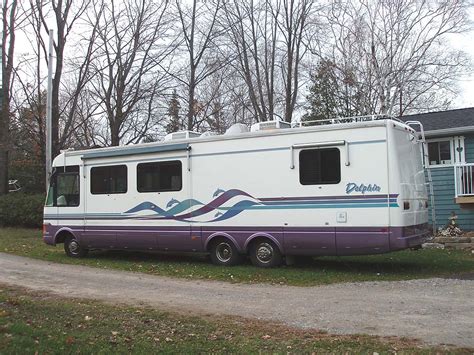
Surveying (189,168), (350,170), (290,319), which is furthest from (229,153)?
(290,319)

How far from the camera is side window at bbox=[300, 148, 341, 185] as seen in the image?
10.4m

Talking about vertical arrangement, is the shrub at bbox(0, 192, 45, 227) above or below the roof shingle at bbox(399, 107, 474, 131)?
below

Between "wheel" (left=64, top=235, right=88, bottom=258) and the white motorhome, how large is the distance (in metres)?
0.04

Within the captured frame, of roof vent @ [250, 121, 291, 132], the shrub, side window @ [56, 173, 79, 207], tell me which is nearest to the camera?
roof vent @ [250, 121, 291, 132]

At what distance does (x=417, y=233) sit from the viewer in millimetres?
10477

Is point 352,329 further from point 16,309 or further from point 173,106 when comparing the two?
point 173,106

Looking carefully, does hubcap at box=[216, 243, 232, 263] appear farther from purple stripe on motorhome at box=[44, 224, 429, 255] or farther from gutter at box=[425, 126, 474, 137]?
gutter at box=[425, 126, 474, 137]

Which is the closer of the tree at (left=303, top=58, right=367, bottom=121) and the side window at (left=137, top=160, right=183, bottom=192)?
the side window at (left=137, top=160, right=183, bottom=192)

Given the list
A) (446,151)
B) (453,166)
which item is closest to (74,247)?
(453,166)

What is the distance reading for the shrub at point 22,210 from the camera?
24203 mm

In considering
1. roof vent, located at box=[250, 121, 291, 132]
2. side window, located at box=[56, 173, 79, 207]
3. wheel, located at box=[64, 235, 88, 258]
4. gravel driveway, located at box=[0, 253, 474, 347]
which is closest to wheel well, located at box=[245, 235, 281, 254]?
gravel driveway, located at box=[0, 253, 474, 347]

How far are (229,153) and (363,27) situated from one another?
56.6ft

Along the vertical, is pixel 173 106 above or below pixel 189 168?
above

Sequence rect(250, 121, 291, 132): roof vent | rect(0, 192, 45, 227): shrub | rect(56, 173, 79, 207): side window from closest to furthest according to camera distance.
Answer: rect(250, 121, 291, 132): roof vent → rect(56, 173, 79, 207): side window → rect(0, 192, 45, 227): shrub
